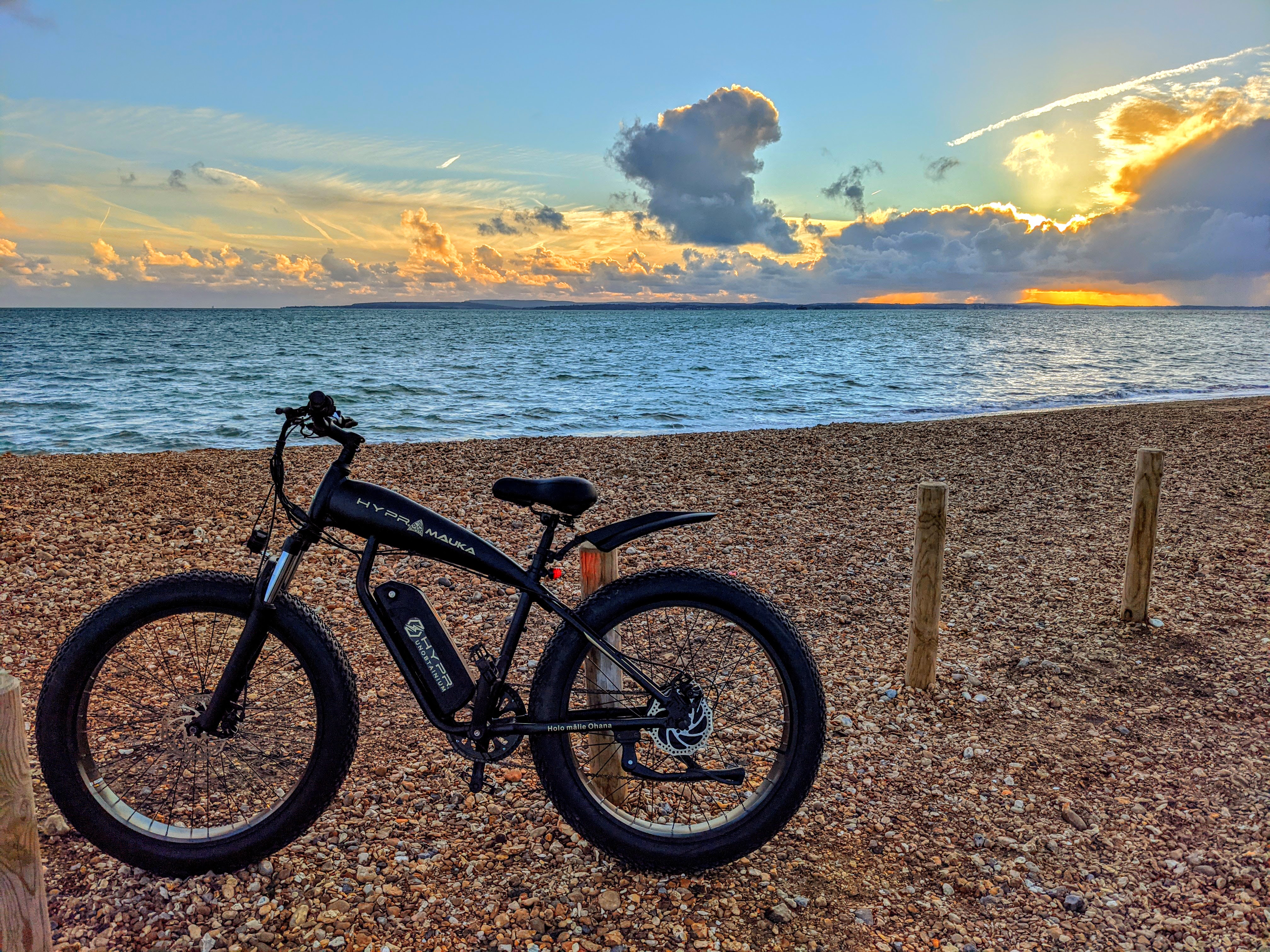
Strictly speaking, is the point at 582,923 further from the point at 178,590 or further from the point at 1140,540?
the point at 1140,540

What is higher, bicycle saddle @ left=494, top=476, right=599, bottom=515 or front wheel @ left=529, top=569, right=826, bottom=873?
bicycle saddle @ left=494, top=476, right=599, bottom=515

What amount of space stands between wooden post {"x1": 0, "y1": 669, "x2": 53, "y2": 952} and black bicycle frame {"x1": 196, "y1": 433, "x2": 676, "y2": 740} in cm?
70

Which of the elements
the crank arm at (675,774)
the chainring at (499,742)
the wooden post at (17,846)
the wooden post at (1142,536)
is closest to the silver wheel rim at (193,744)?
the chainring at (499,742)

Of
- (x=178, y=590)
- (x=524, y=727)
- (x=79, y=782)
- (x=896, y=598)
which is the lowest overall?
(x=896, y=598)

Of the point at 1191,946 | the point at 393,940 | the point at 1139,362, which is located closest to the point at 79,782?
the point at 393,940

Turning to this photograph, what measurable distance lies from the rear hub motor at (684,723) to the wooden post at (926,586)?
2.09 meters

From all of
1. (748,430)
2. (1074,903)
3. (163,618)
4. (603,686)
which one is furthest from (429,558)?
(748,430)

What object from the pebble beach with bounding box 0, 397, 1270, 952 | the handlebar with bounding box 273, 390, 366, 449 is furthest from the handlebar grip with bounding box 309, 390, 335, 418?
the pebble beach with bounding box 0, 397, 1270, 952

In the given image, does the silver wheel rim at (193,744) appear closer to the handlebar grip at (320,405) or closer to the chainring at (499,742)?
the chainring at (499,742)

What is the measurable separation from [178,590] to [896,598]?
516cm

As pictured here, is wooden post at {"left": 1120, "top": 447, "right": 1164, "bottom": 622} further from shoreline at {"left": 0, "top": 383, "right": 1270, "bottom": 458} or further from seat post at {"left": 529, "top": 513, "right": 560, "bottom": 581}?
shoreline at {"left": 0, "top": 383, "right": 1270, "bottom": 458}

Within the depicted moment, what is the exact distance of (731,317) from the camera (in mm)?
180875

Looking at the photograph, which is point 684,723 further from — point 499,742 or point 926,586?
point 926,586

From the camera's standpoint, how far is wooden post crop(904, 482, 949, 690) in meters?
4.52
